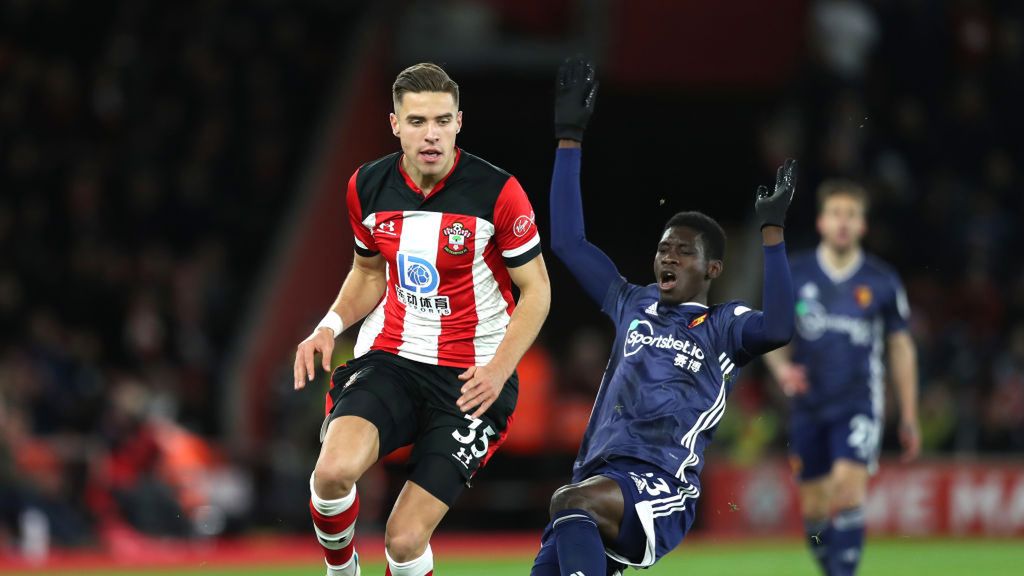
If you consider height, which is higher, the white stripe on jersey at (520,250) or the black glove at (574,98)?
the black glove at (574,98)

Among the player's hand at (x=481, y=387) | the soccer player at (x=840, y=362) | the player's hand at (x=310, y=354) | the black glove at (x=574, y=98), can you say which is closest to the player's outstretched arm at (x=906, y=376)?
the soccer player at (x=840, y=362)

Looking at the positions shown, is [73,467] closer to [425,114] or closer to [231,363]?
[231,363]

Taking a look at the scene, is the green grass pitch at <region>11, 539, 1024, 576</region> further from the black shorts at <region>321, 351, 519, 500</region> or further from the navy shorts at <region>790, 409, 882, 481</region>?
the black shorts at <region>321, 351, 519, 500</region>

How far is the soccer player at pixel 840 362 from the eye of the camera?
31.2ft

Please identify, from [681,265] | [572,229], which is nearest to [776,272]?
[681,265]

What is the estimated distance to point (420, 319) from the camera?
257 inches

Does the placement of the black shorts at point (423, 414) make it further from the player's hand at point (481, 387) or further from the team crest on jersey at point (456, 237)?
the team crest on jersey at point (456, 237)

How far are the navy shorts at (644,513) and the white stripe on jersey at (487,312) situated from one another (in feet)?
2.50

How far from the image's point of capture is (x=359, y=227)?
6598mm

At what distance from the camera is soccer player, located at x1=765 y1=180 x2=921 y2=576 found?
31.2 ft

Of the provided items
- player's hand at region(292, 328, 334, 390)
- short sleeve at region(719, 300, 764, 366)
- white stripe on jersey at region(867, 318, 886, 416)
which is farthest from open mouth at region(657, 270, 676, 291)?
white stripe on jersey at region(867, 318, 886, 416)

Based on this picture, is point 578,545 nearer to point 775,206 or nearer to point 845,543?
point 775,206

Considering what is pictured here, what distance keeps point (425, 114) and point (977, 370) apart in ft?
39.5

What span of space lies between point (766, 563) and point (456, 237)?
23.2ft
